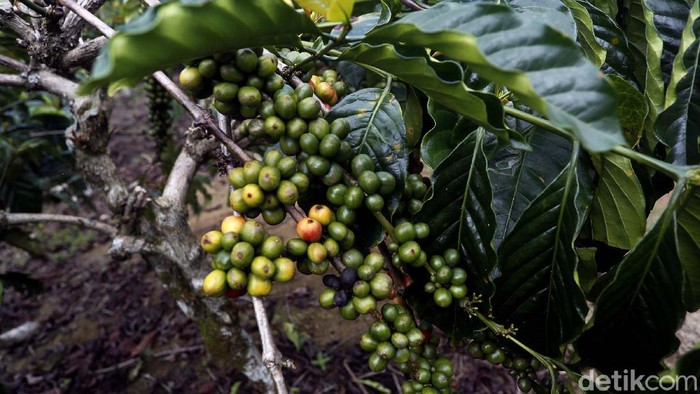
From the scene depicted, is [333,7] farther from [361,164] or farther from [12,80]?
[12,80]

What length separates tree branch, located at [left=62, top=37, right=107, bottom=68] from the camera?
1520 millimetres

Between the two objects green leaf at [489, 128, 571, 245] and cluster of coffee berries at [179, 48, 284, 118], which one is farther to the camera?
green leaf at [489, 128, 571, 245]

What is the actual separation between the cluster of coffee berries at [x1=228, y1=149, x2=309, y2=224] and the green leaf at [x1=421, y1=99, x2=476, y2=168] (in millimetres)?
307

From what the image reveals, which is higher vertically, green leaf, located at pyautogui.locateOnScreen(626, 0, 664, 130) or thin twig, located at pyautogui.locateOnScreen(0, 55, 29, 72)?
green leaf, located at pyautogui.locateOnScreen(626, 0, 664, 130)

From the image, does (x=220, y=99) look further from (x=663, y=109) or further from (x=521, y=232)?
(x=663, y=109)

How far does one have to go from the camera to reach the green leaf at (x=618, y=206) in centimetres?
93

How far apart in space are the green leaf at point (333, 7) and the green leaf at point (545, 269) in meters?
0.49

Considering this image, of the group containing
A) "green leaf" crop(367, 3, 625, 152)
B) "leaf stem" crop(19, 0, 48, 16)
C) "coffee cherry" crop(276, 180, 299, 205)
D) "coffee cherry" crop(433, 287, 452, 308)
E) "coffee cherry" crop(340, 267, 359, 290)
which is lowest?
"coffee cherry" crop(433, 287, 452, 308)

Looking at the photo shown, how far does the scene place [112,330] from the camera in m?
3.06

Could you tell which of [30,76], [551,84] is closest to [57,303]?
[30,76]

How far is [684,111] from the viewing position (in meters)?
1.00

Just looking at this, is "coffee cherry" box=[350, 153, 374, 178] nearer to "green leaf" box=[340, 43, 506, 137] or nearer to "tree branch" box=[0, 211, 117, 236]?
"green leaf" box=[340, 43, 506, 137]

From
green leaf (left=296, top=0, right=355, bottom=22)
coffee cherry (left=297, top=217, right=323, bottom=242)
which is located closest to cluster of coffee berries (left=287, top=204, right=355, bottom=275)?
coffee cherry (left=297, top=217, right=323, bottom=242)

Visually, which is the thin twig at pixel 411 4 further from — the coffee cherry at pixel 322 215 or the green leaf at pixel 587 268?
the green leaf at pixel 587 268
